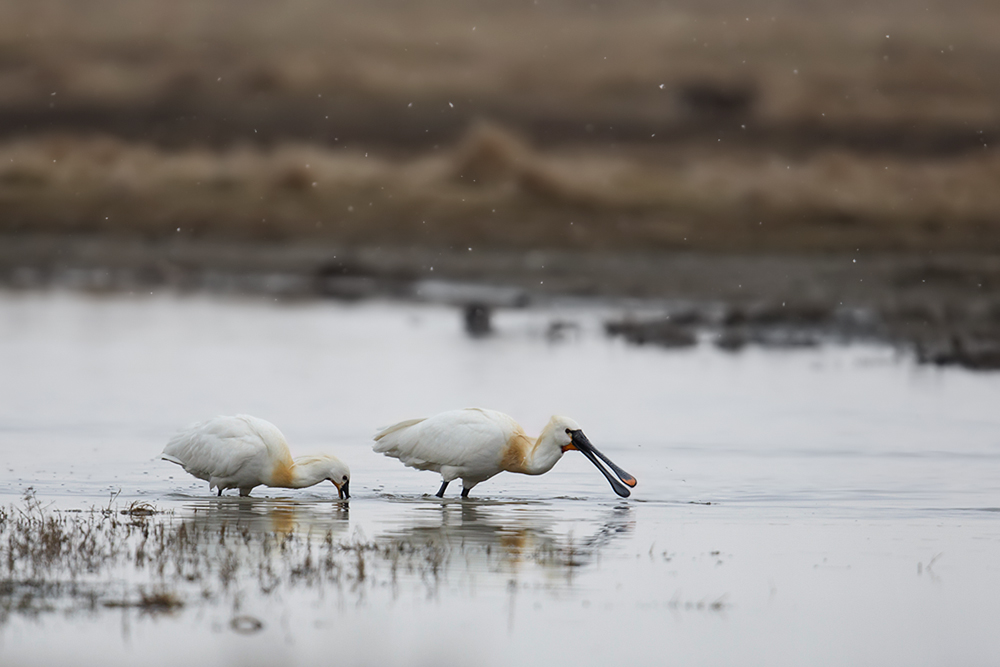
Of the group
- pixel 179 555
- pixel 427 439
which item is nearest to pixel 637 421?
pixel 427 439

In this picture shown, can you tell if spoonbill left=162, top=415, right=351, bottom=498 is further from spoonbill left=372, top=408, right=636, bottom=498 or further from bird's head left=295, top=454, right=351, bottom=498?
spoonbill left=372, top=408, right=636, bottom=498

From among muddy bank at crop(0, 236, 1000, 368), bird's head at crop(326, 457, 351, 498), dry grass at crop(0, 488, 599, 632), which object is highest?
muddy bank at crop(0, 236, 1000, 368)

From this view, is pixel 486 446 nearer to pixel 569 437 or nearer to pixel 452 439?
pixel 452 439

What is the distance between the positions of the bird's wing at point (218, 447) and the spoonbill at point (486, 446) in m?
1.46

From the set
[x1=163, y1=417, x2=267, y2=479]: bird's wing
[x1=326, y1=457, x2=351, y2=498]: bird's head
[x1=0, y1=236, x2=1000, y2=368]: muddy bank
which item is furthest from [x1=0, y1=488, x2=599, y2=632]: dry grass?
[x1=0, y1=236, x2=1000, y2=368]: muddy bank

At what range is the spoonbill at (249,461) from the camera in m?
12.1

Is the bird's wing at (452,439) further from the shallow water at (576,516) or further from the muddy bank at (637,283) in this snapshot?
the muddy bank at (637,283)

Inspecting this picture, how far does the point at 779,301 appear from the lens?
45.3 metres

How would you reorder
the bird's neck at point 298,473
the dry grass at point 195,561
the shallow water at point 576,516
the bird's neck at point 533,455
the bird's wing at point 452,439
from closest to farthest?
the shallow water at point 576,516
the dry grass at point 195,561
the bird's neck at point 298,473
the bird's wing at point 452,439
the bird's neck at point 533,455

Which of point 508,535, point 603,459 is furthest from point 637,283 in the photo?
point 508,535

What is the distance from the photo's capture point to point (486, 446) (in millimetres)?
12516

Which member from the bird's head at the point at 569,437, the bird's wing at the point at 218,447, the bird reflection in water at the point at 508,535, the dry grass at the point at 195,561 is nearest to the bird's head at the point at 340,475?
the bird's wing at the point at 218,447

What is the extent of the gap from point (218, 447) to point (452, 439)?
1.95 meters

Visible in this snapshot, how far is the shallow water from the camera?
7.73 metres
